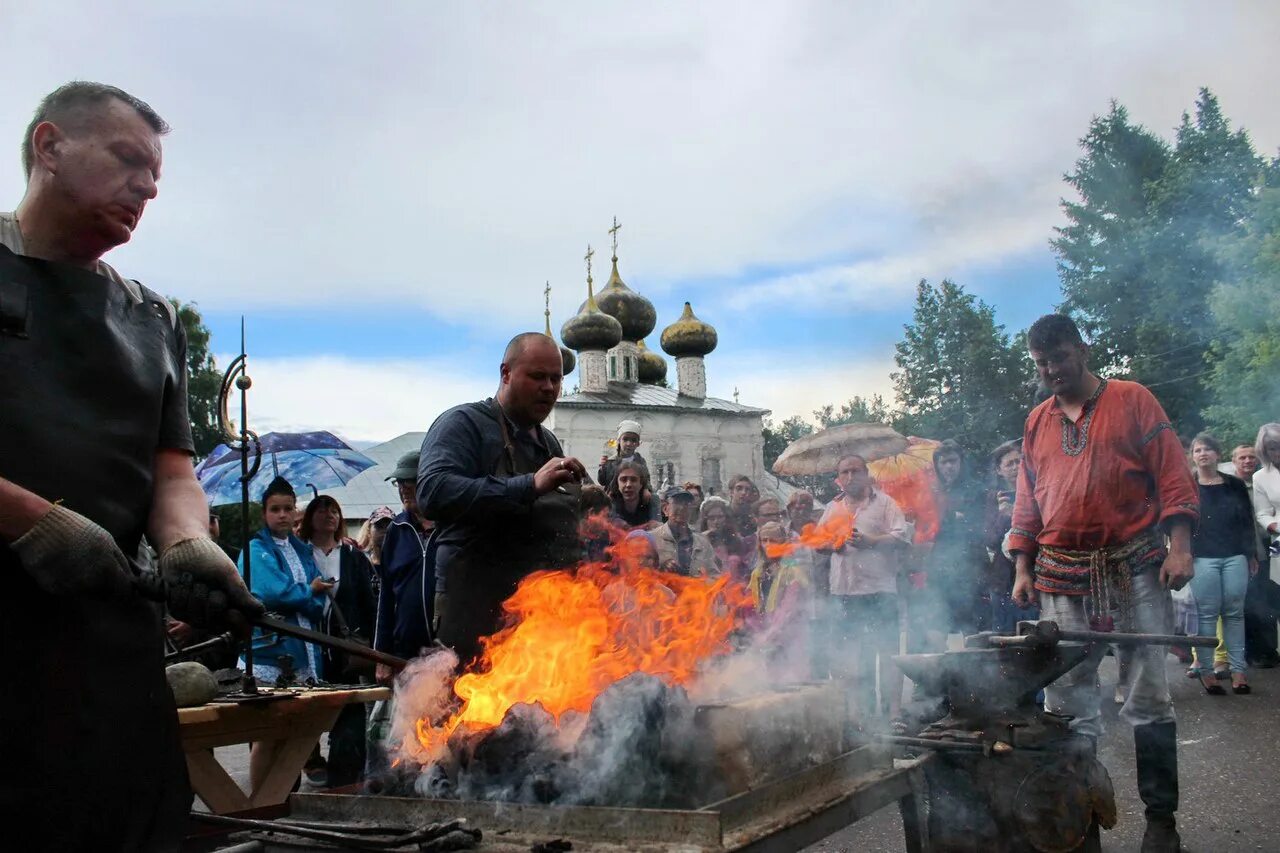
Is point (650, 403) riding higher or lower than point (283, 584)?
higher

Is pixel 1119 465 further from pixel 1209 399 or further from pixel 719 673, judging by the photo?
pixel 1209 399

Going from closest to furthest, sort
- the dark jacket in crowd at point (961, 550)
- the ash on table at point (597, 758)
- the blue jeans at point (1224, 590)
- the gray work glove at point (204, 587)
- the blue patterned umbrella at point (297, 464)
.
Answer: the gray work glove at point (204, 587) → the ash on table at point (597, 758) → the dark jacket in crowd at point (961, 550) → the blue jeans at point (1224, 590) → the blue patterned umbrella at point (297, 464)

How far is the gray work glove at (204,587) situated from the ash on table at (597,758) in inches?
48.4

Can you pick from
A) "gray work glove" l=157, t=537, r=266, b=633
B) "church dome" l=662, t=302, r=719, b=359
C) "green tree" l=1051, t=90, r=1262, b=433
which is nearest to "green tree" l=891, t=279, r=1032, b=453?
"green tree" l=1051, t=90, r=1262, b=433

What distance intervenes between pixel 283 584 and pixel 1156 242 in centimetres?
3785

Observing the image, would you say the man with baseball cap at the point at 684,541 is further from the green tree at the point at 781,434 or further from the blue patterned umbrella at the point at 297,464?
the green tree at the point at 781,434

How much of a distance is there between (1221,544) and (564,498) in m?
7.14

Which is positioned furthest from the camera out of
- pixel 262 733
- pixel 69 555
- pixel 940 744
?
pixel 262 733

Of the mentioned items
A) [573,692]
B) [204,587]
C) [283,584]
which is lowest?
[573,692]

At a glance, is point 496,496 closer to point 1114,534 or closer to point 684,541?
point 1114,534

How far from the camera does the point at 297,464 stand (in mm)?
12023

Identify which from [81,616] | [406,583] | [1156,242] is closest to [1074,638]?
[81,616]

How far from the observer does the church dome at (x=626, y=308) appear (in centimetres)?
5112

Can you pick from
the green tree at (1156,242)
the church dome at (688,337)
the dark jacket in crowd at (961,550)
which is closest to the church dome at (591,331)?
the church dome at (688,337)
